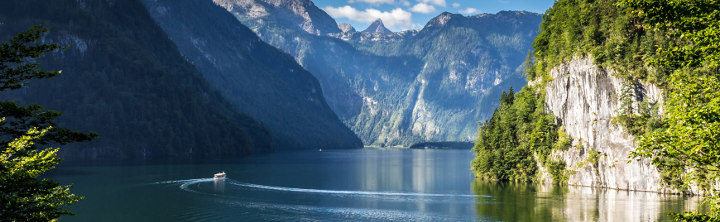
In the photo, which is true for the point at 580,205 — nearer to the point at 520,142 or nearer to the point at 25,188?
the point at 520,142

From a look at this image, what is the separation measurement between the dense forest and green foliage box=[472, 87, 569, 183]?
195 millimetres

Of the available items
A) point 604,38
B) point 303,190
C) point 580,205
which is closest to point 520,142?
point 604,38

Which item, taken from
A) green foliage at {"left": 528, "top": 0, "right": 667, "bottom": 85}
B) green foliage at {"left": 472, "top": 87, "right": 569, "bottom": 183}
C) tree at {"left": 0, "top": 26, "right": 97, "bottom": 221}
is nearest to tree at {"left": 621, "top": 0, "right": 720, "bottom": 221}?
tree at {"left": 0, "top": 26, "right": 97, "bottom": 221}

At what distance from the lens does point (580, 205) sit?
72.9m

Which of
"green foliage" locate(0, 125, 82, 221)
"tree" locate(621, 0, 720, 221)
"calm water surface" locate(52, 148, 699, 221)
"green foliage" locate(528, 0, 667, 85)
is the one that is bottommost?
"calm water surface" locate(52, 148, 699, 221)

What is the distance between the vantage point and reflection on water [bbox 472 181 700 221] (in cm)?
6450

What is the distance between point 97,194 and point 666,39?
94.2m

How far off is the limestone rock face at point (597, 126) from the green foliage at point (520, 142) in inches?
85.1

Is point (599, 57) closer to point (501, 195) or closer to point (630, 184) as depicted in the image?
point (630, 184)

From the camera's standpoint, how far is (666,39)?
261 feet

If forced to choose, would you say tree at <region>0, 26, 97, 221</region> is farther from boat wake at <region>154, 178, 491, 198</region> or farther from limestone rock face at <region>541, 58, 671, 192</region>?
limestone rock face at <region>541, 58, 671, 192</region>

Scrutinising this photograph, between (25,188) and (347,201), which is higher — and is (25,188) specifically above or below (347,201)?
above

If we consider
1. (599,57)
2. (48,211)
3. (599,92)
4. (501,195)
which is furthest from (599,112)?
(48,211)

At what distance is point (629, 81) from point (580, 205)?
23327 mm
